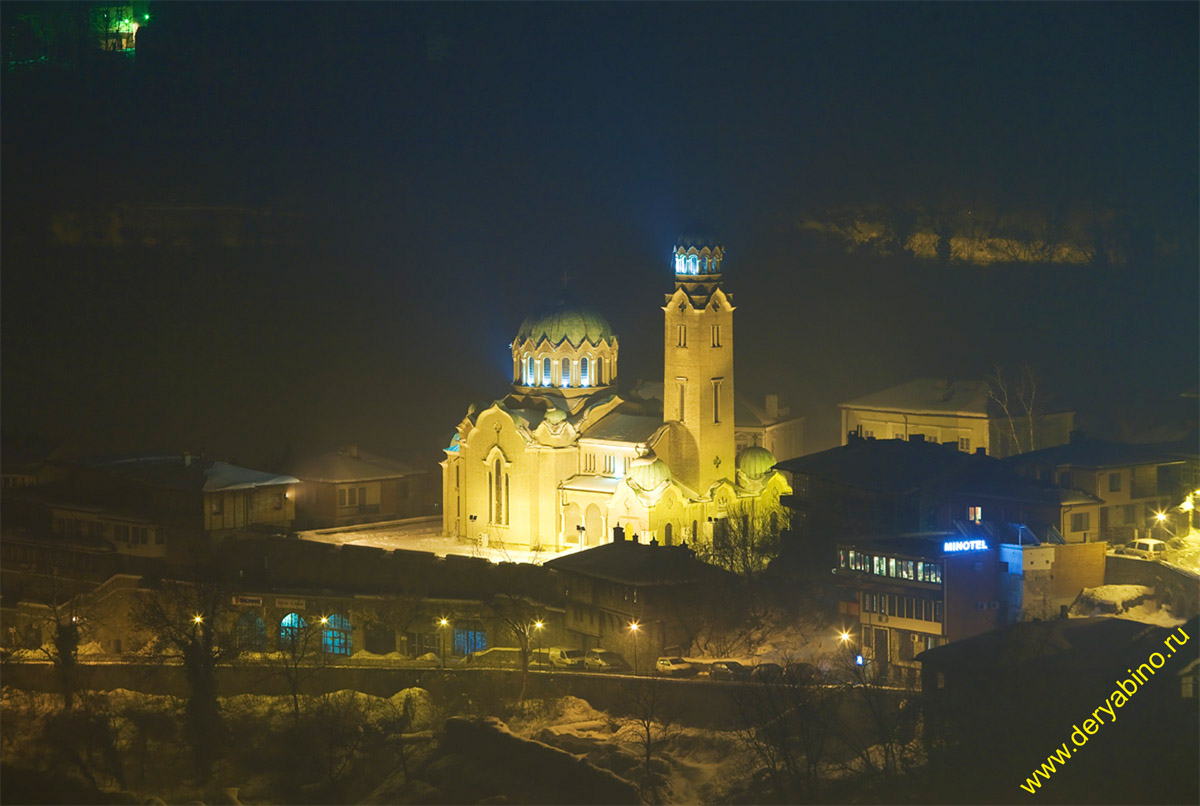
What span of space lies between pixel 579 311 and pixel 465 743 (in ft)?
67.1

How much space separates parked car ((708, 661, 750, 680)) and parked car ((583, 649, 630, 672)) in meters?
2.84

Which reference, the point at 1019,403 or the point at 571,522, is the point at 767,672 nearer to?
the point at 571,522

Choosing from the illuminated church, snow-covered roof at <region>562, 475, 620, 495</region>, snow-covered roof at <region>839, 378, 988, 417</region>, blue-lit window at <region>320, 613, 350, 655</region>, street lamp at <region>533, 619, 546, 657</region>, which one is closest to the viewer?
street lamp at <region>533, 619, 546, 657</region>

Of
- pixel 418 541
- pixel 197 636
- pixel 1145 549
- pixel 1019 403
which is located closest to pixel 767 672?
pixel 1145 549

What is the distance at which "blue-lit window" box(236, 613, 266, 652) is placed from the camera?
58.4 m

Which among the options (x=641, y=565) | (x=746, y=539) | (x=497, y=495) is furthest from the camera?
(x=497, y=495)

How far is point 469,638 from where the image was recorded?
56.9 m

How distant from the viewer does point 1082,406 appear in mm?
74375

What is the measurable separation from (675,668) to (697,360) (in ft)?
47.7

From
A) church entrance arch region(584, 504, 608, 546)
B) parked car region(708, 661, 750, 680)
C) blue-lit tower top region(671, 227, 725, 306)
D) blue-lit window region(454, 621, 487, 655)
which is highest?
blue-lit tower top region(671, 227, 725, 306)

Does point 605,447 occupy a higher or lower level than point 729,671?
higher

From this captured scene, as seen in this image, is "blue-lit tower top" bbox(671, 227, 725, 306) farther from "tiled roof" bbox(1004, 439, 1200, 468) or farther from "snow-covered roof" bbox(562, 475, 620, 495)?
"tiled roof" bbox(1004, 439, 1200, 468)

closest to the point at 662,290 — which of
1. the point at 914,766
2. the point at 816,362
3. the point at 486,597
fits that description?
the point at 816,362

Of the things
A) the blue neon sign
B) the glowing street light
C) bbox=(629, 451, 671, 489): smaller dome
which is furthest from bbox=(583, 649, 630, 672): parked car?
the blue neon sign
